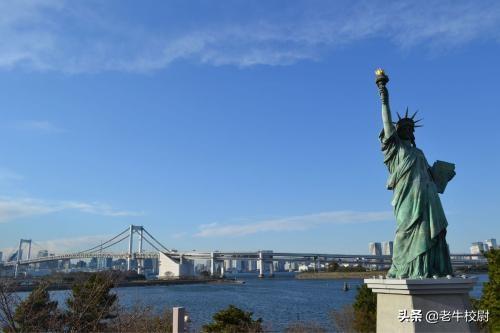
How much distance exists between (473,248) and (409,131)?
211 ft

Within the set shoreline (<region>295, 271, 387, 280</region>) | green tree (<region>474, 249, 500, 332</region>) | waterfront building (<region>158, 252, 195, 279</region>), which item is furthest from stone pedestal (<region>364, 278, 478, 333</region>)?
waterfront building (<region>158, 252, 195, 279</region>)

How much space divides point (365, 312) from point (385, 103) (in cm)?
696

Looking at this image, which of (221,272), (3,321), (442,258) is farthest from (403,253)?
(221,272)

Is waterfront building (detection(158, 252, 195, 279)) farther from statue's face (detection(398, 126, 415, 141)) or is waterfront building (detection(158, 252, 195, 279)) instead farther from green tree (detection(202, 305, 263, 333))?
statue's face (detection(398, 126, 415, 141))

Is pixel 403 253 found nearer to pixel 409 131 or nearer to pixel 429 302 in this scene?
pixel 429 302

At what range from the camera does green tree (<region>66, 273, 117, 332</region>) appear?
239 inches

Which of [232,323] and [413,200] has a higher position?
[413,200]

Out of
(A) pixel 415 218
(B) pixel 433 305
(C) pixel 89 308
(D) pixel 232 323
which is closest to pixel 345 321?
(D) pixel 232 323

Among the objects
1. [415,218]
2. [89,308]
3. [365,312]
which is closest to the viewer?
[415,218]

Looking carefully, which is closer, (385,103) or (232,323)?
(385,103)

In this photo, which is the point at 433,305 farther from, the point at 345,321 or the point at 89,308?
the point at 345,321

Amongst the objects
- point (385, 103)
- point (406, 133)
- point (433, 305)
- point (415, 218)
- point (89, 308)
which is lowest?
point (89, 308)

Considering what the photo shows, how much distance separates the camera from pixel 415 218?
4633mm

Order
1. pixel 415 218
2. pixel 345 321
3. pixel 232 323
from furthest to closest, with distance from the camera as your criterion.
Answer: pixel 345 321
pixel 232 323
pixel 415 218
